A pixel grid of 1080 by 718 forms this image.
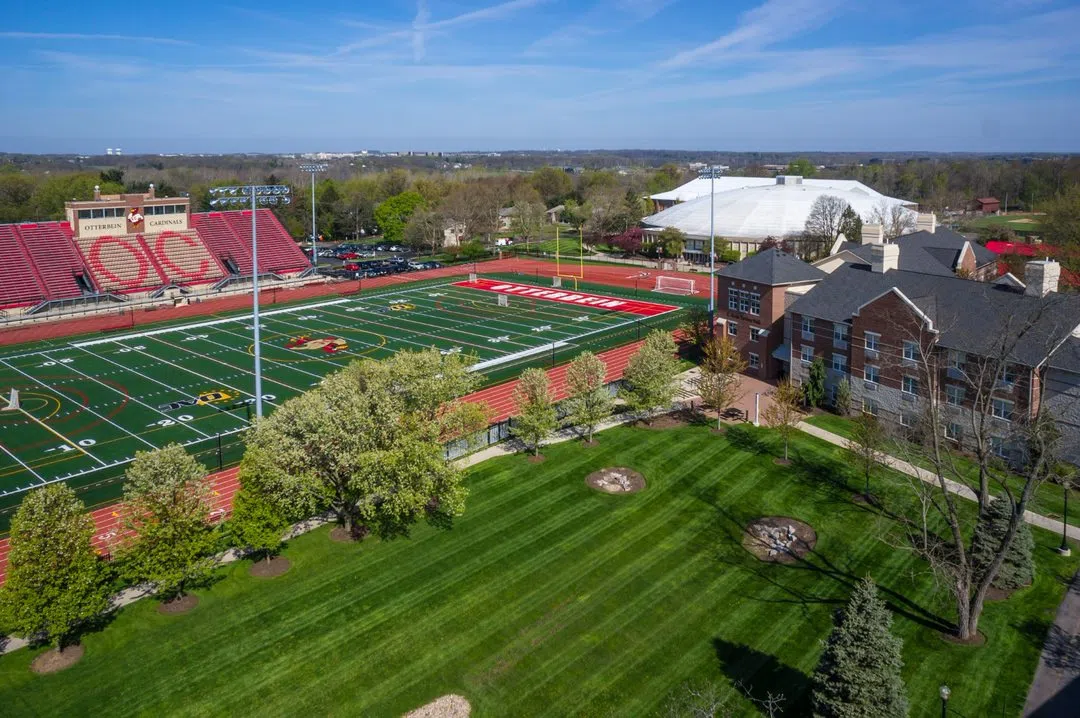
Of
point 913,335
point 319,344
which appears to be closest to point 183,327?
point 319,344

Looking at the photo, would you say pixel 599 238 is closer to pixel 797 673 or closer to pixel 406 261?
pixel 406 261

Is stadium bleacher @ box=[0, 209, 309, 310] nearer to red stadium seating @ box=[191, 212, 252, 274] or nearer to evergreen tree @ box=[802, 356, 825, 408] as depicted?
red stadium seating @ box=[191, 212, 252, 274]

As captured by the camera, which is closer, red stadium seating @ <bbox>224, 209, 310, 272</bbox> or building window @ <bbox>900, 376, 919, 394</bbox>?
building window @ <bbox>900, 376, 919, 394</bbox>

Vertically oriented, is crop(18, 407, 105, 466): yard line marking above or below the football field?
below

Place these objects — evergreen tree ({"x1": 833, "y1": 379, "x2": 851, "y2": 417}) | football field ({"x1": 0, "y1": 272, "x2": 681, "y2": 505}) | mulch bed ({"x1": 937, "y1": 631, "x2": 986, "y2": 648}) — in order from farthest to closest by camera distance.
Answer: evergreen tree ({"x1": 833, "y1": 379, "x2": 851, "y2": 417}) → football field ({"x1": 0, "y1": 272, "x2": 681, "y2": 505}) → mulch bed ({"x1": 937, "y1": 631, "x2": 986, "y2": 648})

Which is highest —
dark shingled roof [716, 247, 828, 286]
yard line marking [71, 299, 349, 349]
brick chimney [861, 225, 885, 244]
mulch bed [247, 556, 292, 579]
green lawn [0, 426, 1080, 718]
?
brick chimney [861, 225, 885, 244]

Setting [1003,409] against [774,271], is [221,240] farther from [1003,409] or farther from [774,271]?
[1003,409]

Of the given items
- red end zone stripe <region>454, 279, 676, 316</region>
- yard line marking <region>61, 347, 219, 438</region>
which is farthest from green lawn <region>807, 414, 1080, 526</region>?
red end zone stripe <region>454, 279, 676, 316</region>
